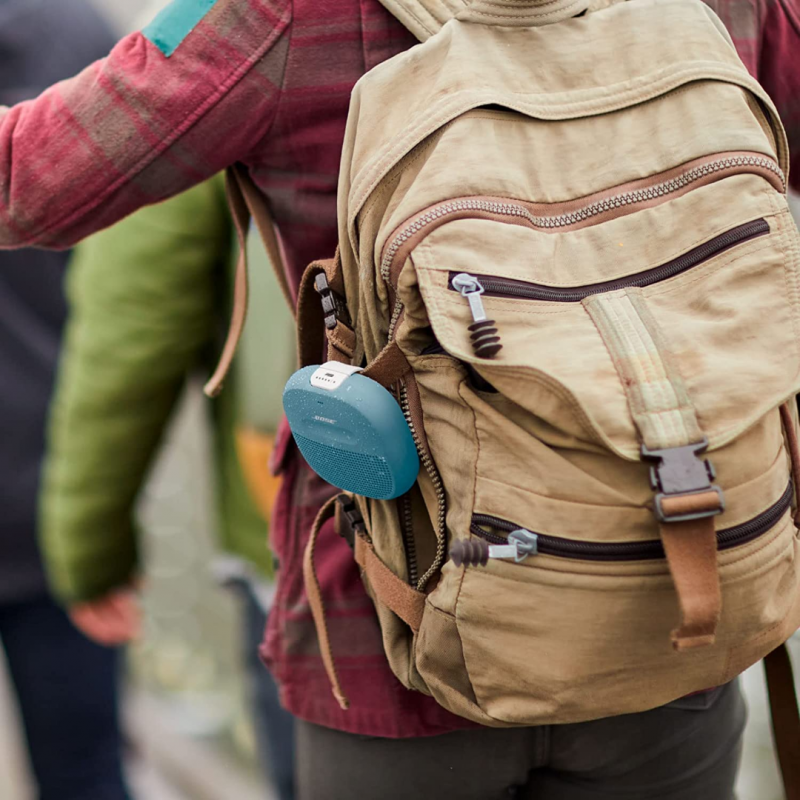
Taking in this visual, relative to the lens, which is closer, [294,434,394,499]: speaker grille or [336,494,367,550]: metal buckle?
[294,434,394,499]: speaker grille

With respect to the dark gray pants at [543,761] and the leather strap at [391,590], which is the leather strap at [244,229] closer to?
the leather strap at [391,590]

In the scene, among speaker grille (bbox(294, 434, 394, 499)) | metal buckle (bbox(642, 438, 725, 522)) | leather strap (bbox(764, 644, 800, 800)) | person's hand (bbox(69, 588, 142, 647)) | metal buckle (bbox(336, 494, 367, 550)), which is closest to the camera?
metal buckle (bbox(642, 438, 725, 522))

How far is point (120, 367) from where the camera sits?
1.79m

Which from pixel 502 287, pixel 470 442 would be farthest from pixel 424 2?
pixel 470 442

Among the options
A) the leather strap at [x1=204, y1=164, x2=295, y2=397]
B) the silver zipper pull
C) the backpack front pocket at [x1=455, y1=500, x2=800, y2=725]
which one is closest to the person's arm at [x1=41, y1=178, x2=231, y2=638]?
the leather strap at [x1=204, y1=164, x2=295, y2=397]

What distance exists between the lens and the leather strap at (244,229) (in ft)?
3.48

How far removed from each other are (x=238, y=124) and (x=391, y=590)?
1.50 ft

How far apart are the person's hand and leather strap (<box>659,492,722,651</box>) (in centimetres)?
146

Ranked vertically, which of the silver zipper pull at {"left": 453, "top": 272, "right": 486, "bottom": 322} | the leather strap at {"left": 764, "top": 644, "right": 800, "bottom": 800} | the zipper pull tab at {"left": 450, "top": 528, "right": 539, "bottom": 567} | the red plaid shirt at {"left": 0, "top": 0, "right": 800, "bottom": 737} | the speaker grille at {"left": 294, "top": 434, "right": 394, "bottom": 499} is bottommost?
the leather strap at {"left": 764, "top": 644, "right": 800, "bottom": 800}

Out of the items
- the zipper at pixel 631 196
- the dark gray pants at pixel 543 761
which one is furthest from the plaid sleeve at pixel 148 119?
the dark gray pants at pixel 543 761

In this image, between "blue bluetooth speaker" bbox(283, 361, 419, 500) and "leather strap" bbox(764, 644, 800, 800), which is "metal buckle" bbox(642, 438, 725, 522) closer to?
"blue bluetooth speaker" bbox(283, 361, 419, 500)

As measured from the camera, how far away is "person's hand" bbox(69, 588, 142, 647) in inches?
79.8

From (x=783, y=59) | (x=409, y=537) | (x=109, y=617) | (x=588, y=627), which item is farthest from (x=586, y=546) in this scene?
(x=109, y=617)

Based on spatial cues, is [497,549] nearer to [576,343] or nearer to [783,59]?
[576,343]
